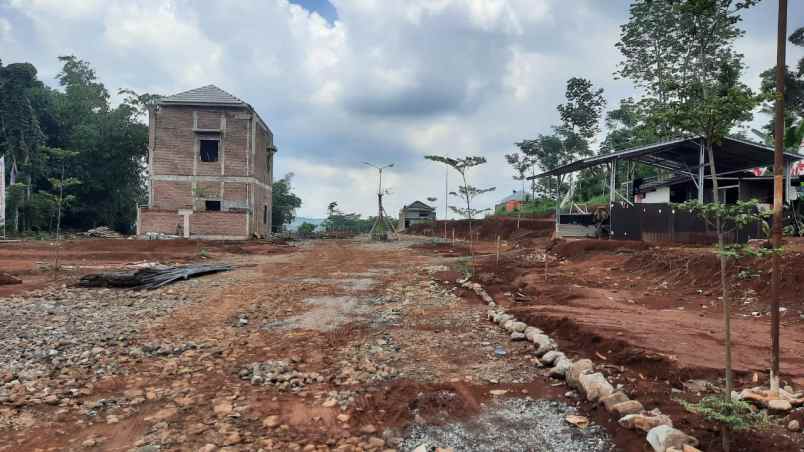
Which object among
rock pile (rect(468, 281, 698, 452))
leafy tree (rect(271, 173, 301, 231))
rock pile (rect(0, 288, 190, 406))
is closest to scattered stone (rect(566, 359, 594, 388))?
rock pile (rect(468, 281, 698, 452))

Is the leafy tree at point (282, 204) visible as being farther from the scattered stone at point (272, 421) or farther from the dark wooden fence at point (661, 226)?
the scattered stone at point (272, 421)

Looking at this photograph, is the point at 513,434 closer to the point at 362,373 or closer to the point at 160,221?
the point at 362,373

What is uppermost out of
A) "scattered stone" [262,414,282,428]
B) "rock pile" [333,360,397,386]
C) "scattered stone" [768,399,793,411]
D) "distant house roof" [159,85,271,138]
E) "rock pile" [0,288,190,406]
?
"distant house roof" [159,85,271,138]

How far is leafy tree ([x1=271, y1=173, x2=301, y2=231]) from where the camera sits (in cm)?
4278

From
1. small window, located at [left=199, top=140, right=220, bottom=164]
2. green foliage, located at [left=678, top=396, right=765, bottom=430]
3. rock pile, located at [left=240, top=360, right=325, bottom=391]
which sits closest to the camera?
green foliage, located at [left=678, top=396, right=765, bottom=430]

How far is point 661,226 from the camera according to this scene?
1506 centimetres

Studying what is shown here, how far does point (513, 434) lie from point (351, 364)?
81.1 inches

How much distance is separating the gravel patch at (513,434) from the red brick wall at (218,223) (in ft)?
76.8

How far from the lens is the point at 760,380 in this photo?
390 centimetres

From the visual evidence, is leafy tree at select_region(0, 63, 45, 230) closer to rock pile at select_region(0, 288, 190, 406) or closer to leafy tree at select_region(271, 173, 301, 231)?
leafy tree at select_region(271, 173, 301, 231)

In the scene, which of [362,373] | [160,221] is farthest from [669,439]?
[160,221]

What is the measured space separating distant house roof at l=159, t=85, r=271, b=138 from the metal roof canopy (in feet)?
61.6

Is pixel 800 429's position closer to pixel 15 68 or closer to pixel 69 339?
pixel 69 339

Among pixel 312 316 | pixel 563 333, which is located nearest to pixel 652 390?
pixel 563 333
